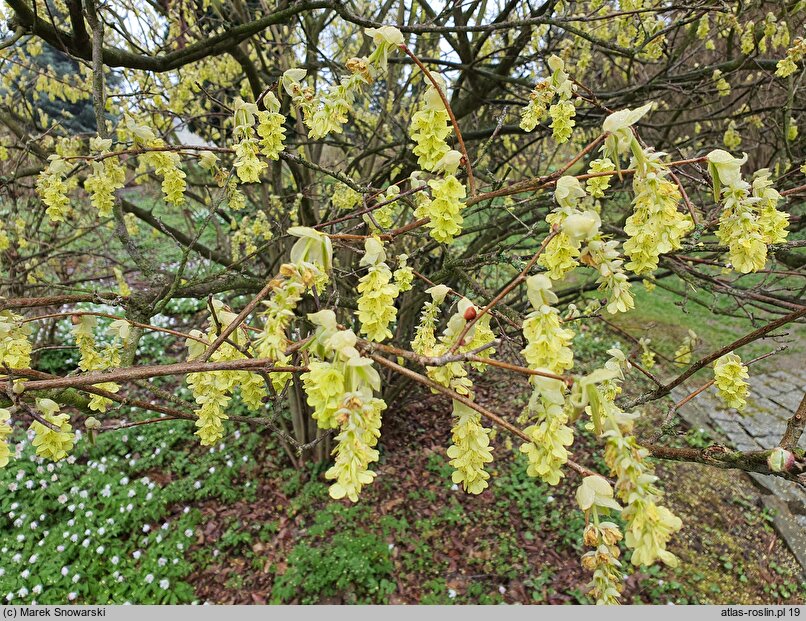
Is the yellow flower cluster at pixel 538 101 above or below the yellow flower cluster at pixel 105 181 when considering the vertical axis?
above

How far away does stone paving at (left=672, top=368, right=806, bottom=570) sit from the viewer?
376 cm

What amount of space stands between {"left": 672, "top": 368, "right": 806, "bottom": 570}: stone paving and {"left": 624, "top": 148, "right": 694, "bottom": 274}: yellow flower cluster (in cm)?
384

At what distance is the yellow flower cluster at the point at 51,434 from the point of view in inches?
49.9

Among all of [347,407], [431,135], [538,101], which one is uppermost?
[538,101]

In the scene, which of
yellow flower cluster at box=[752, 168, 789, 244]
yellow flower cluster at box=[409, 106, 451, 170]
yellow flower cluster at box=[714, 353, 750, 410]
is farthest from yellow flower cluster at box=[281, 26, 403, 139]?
yellow flower cluster at box=[714, 353, 750, 410]

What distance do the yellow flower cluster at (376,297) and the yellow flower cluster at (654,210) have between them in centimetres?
57

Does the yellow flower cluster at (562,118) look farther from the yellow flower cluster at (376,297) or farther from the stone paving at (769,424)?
the stone paving at (769,424)

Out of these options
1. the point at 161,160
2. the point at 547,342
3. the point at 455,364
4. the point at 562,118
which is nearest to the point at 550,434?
the point at 547,342

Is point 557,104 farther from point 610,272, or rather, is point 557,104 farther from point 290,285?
point 290,285

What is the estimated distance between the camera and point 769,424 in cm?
480

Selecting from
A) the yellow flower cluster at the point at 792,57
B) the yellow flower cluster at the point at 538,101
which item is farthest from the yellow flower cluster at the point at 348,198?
the yellow flower cluster at the point at 792,57

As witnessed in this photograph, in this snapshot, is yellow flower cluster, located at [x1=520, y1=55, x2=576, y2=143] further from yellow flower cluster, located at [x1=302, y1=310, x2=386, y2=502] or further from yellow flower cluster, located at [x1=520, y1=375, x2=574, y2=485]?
yellow flower cluster, located at [x1=302, y1=310, x2=386, y2=502]

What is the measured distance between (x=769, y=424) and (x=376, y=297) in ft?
17.8

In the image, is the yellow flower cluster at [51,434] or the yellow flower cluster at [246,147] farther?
the yellow flower cluster at [246,147]
